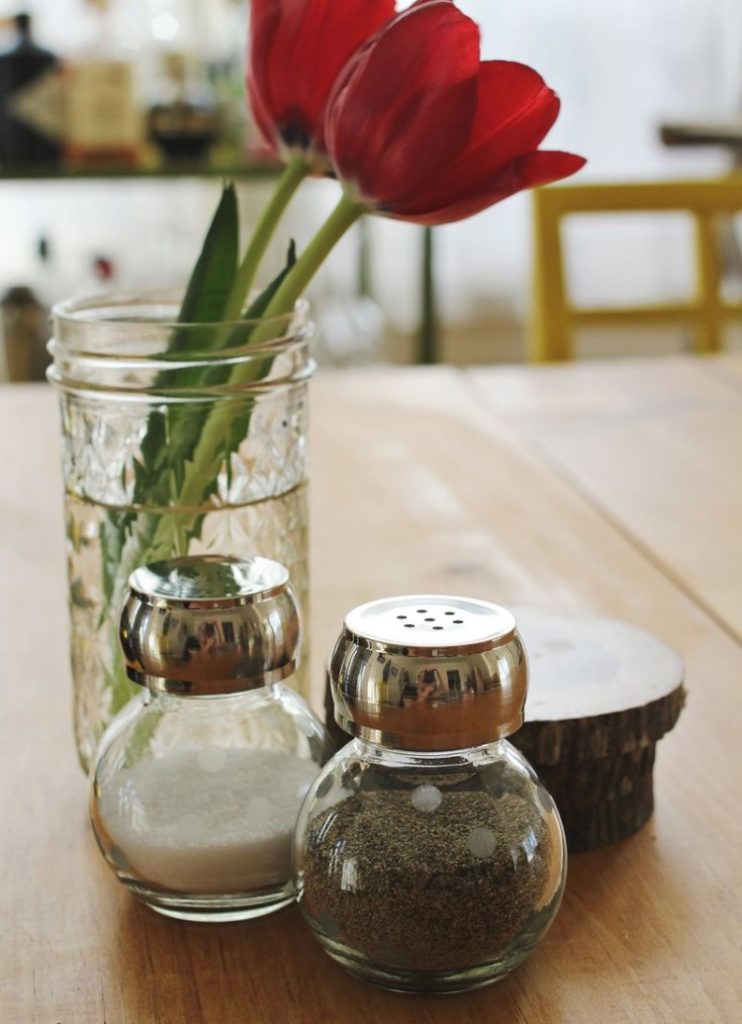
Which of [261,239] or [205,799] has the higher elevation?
[261,239]

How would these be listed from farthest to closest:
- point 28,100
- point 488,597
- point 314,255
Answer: point 28,100 → point 488,597 → point 314,255

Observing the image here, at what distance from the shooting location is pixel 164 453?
0.49 metres

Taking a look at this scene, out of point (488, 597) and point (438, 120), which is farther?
point (488, 597)

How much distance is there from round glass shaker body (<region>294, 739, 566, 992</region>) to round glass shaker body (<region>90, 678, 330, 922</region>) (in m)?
0.03

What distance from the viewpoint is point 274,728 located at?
0.45 metres

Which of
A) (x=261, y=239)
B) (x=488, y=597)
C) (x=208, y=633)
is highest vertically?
(x=261, y=239)

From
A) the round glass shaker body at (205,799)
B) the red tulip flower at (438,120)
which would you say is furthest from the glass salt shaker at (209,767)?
the red tulip flower at (438,120)

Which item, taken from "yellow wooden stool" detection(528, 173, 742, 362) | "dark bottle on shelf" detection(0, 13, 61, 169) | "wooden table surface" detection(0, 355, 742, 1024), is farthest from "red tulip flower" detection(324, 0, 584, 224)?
"dark bottle on shelf" detection(0, 13, 61, 169)

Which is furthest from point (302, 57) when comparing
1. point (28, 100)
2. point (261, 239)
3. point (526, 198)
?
point (526, 198)

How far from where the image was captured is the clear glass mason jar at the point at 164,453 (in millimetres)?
485

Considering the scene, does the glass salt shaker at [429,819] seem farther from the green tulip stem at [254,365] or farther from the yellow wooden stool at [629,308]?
the yellow wooden stool at [629,308]

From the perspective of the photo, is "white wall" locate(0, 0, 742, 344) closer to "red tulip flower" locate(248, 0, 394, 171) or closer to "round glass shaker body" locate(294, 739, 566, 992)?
"red tulip flower" locate(248, 0, 394, 171)

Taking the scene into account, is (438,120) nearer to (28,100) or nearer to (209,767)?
(209,767)

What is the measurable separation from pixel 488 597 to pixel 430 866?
375 millimetres
